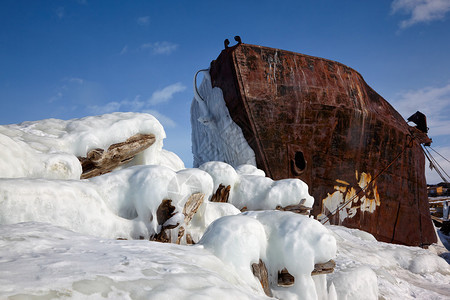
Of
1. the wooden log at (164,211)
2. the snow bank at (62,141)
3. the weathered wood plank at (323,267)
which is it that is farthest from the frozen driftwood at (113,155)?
the weathered wood plank at (323,267)

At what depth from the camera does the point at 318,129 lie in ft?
23.8

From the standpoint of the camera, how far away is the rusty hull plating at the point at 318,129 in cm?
701

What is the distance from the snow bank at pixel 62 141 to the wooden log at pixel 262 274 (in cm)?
197

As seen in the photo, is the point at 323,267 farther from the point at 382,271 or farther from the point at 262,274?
the point at 382,271

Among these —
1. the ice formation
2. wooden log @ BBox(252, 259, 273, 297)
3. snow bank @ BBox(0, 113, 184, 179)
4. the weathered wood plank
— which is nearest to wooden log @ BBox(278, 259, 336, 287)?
the weathered wood plank

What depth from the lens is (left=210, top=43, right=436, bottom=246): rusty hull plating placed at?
7.01 m

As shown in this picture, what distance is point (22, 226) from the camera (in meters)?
1.98

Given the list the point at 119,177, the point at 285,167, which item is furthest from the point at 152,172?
the point at 285,167

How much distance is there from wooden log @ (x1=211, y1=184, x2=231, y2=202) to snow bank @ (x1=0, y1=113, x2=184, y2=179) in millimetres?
1069

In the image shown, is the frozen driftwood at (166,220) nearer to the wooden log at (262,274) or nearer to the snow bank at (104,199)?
the snow bank at (104,199)

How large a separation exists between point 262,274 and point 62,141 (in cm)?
249

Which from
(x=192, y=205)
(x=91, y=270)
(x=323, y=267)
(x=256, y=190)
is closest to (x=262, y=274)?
(x=323, y=267)

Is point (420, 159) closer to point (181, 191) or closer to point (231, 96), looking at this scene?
point (231, 96)

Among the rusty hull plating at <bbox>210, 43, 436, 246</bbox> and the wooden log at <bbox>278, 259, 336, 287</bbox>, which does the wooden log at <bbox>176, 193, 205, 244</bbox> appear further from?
the rusty hull plating at <bbox>210, 43, 436, 246</bbox>
